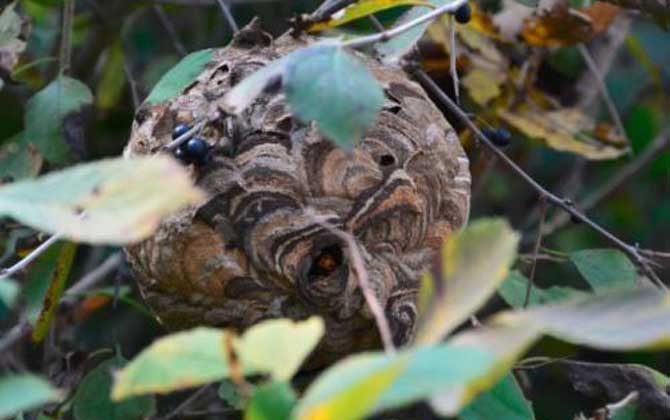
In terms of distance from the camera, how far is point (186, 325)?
4.97 feet

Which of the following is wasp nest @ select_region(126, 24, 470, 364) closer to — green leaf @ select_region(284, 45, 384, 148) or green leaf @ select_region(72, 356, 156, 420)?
green leaf @ select_region(72, 356, 156, 420)

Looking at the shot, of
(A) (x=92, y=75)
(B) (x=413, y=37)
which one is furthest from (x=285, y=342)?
(A) (x=92, y=75)

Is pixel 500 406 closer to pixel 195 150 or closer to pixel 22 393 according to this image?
pixel 195 150

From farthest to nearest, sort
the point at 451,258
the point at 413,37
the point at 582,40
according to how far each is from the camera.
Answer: the point at 582,40 → the point at 413,37 → the point at 451,258

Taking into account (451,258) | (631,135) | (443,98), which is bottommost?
(631,135)

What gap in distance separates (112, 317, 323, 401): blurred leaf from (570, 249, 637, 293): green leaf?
99cm

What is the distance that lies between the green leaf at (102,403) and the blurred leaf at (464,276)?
2.84 feet

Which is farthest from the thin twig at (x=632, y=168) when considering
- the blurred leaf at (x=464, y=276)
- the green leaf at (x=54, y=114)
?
the blurred leaf at (x=464, y=276)

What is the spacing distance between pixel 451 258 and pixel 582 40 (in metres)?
1.34

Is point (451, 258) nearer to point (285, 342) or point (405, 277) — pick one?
point (285, 342)

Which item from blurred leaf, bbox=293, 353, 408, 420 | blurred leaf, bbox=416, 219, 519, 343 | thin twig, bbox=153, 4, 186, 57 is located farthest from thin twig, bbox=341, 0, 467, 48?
thin twig, bbox=153, 4, 186, 57

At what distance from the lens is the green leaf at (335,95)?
1.08 metres

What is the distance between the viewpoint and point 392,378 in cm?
73

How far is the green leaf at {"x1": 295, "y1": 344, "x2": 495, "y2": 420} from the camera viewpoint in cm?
72
